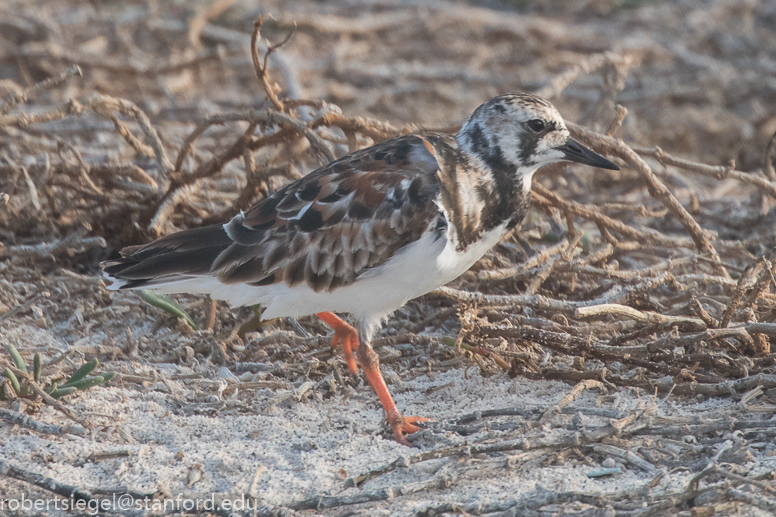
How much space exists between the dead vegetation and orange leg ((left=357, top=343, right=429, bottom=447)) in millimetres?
69

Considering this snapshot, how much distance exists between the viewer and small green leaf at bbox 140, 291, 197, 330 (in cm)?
304

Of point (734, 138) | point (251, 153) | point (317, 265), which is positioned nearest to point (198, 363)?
point (317, 265)

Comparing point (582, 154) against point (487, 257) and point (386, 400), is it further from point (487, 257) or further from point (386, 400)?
point (386, 400)

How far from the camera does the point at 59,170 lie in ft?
12.1

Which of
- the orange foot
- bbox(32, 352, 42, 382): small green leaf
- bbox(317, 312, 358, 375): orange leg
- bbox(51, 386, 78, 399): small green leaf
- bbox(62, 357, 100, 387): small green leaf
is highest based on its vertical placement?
bbox(317, 312, 358, 375): orange leg

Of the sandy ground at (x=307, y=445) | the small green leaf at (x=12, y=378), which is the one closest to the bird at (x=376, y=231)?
the sandy ground at (x=307, y=445)

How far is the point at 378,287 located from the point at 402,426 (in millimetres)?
461

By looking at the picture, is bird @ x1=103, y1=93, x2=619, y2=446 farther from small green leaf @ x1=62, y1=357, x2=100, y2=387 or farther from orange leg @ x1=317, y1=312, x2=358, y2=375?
small green leaf @ x1=62, y1=357, x2=100, y2=387

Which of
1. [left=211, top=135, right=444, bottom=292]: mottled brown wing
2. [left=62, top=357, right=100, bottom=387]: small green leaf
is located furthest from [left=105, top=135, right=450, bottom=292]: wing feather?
[left=62, top=357, right=100, bottom=387]: small green leaf

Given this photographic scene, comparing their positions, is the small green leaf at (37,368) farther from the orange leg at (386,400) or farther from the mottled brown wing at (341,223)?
the orange leg at (386,400)

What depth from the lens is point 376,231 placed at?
265cm

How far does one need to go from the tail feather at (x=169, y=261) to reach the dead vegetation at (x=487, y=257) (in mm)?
373

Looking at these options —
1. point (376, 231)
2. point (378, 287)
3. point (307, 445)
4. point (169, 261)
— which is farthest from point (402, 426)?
point (169, 261)

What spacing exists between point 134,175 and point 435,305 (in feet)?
5.02
